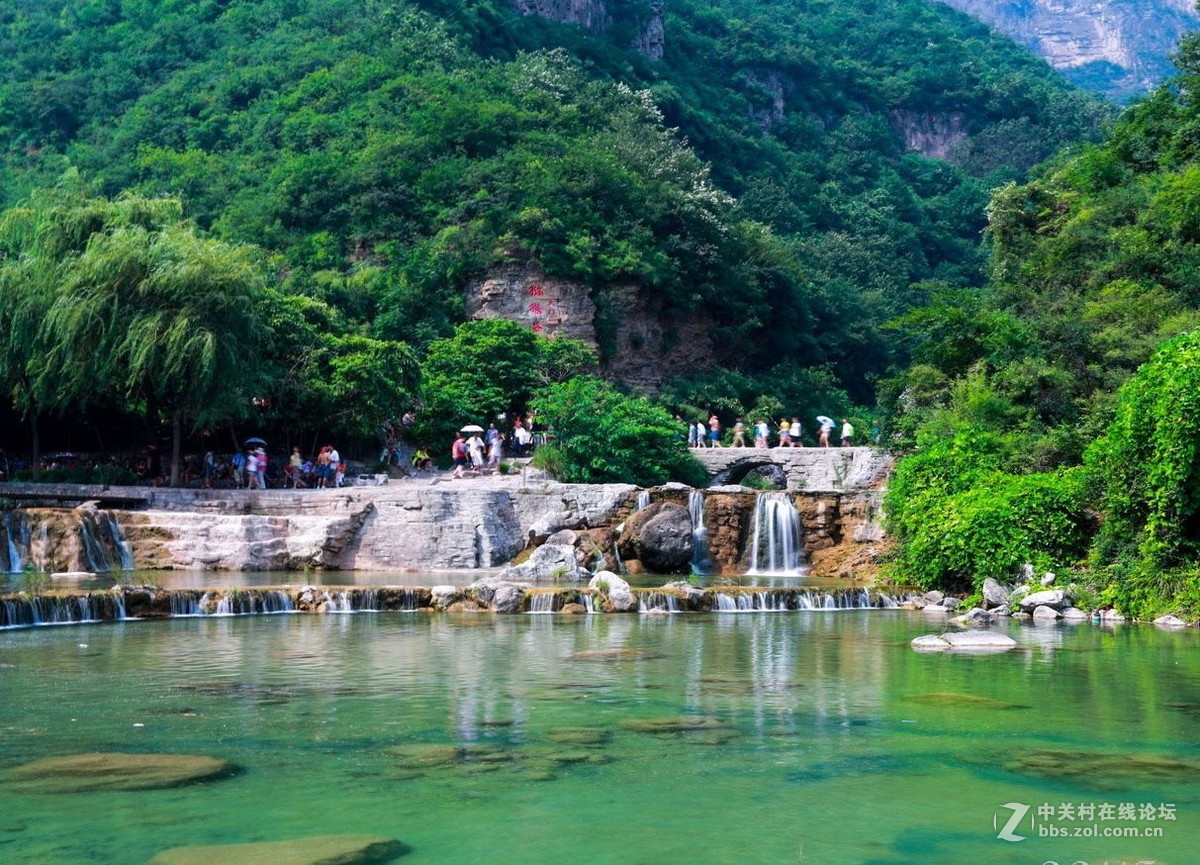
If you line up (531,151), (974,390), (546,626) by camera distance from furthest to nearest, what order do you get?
(531,151) < (974,390) < (546,626)

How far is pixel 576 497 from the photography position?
29.0 m

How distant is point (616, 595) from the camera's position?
64.6 ft

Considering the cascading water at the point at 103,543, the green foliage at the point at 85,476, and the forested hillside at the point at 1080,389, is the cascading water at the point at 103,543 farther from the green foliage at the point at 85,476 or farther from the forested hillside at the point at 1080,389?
the forested hillside at the point at 1080,389

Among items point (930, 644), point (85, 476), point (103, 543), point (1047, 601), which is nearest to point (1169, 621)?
point (1047, 601)

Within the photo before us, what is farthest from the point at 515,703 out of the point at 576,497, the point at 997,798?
the point at 576,497

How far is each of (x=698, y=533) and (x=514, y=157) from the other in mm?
25250

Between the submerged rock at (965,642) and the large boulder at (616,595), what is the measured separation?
517 centimetres

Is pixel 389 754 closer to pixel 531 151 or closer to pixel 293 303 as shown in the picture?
pixel 293 303

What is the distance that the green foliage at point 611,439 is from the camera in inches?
1288

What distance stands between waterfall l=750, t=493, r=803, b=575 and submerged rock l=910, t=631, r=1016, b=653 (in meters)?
13.2

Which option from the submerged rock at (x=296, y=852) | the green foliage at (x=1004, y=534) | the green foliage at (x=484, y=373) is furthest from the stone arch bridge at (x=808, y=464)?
the submerged rock at (x=296, y=852)

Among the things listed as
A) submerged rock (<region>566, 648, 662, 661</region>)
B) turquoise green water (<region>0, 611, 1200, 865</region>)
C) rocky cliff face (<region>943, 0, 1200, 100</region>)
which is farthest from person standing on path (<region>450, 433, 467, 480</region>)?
rocky cliff face (<region>943, 0, 1200, 100</region>)

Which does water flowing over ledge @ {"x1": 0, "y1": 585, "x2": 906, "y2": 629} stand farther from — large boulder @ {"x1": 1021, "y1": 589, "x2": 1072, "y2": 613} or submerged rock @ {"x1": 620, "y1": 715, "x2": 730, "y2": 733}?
submerged rock @ {"x1": 620, "y1": 715, "x2": 730, "y2": 733}

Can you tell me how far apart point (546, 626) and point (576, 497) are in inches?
449
